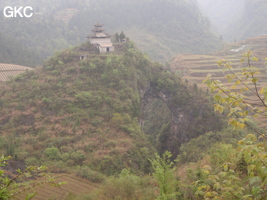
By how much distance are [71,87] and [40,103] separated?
3664 millimetres

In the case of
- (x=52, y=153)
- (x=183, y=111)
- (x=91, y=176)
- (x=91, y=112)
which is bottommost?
(x=91, y=176)

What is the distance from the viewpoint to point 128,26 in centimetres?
11056

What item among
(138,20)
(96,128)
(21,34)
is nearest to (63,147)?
(96,128)

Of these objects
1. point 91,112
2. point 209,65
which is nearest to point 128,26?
point 209,65

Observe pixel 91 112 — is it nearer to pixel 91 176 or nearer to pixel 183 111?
pixel 91 176

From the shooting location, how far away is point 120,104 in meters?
26.5

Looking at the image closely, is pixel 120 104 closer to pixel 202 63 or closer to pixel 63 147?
pixel 63 147

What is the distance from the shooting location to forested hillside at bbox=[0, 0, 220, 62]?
93.1 m

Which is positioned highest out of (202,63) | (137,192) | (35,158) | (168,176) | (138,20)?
(138,20)

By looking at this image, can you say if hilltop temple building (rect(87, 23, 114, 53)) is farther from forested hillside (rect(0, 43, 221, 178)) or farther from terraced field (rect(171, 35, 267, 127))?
terraced field (rect(171, 35, 267, 127))

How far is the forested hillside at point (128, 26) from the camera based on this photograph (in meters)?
93.1

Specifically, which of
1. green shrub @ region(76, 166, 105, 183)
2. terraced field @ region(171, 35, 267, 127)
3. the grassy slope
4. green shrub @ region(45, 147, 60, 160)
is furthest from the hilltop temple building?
green shrub @ region(76, 166, 105, 183)

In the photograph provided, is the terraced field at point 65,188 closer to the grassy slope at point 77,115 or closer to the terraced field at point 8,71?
the grassy slope at point 77,115

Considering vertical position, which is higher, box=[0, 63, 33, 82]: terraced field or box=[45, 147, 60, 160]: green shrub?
box=[0, 63, 33, 82]: terraced field
